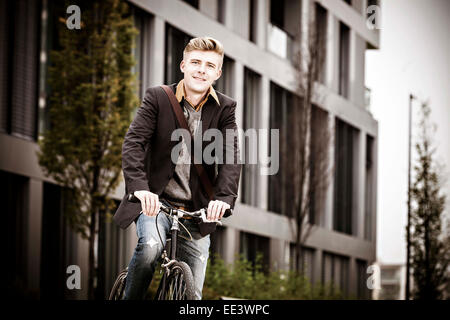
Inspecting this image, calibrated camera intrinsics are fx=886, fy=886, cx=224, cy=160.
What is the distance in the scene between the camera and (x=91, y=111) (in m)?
15.0

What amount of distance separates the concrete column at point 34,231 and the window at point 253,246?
7808mm

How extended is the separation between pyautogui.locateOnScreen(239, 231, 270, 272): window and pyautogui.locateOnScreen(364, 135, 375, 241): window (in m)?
6.77

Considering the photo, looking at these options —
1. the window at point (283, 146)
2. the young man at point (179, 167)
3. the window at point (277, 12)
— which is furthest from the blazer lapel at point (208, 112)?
the window at point (277, 12)

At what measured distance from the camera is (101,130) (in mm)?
14766

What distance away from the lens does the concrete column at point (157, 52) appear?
18672 mm

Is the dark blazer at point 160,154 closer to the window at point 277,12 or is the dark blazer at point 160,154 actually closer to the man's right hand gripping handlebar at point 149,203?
the man's right hand gripping handlebar at point 149,203

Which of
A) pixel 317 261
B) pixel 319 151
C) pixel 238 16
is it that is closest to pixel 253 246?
pixel 319 151

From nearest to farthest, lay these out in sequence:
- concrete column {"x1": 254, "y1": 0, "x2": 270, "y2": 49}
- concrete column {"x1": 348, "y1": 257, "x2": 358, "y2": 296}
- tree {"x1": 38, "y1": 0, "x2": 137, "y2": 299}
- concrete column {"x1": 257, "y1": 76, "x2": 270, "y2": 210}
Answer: tree {"x1": 38, "y1": 0, "x2": 137, "y2": 299}, concrete column {"x1": 257, "y1": 76, "x2": 270, "y2": 210}, concrete column {"x1": 254, "y1": 0, "x2": 270, "y2": 49}, concrete column {"x1": 348, "y1": 257, "x2": 358, "y2": 296}

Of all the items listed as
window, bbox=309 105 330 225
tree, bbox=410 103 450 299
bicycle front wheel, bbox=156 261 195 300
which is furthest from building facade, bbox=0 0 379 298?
bicycle front wheel, bbox=156 261 195 300

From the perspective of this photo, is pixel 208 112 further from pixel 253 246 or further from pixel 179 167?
pixel 253 246

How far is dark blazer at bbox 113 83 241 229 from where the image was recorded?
183 inches

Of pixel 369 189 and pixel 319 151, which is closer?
pixel 319 151

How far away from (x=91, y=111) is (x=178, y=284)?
1076cm

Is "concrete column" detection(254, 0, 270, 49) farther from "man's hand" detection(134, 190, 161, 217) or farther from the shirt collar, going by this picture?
"man's hand" detection(134, 190, 161, 217)
